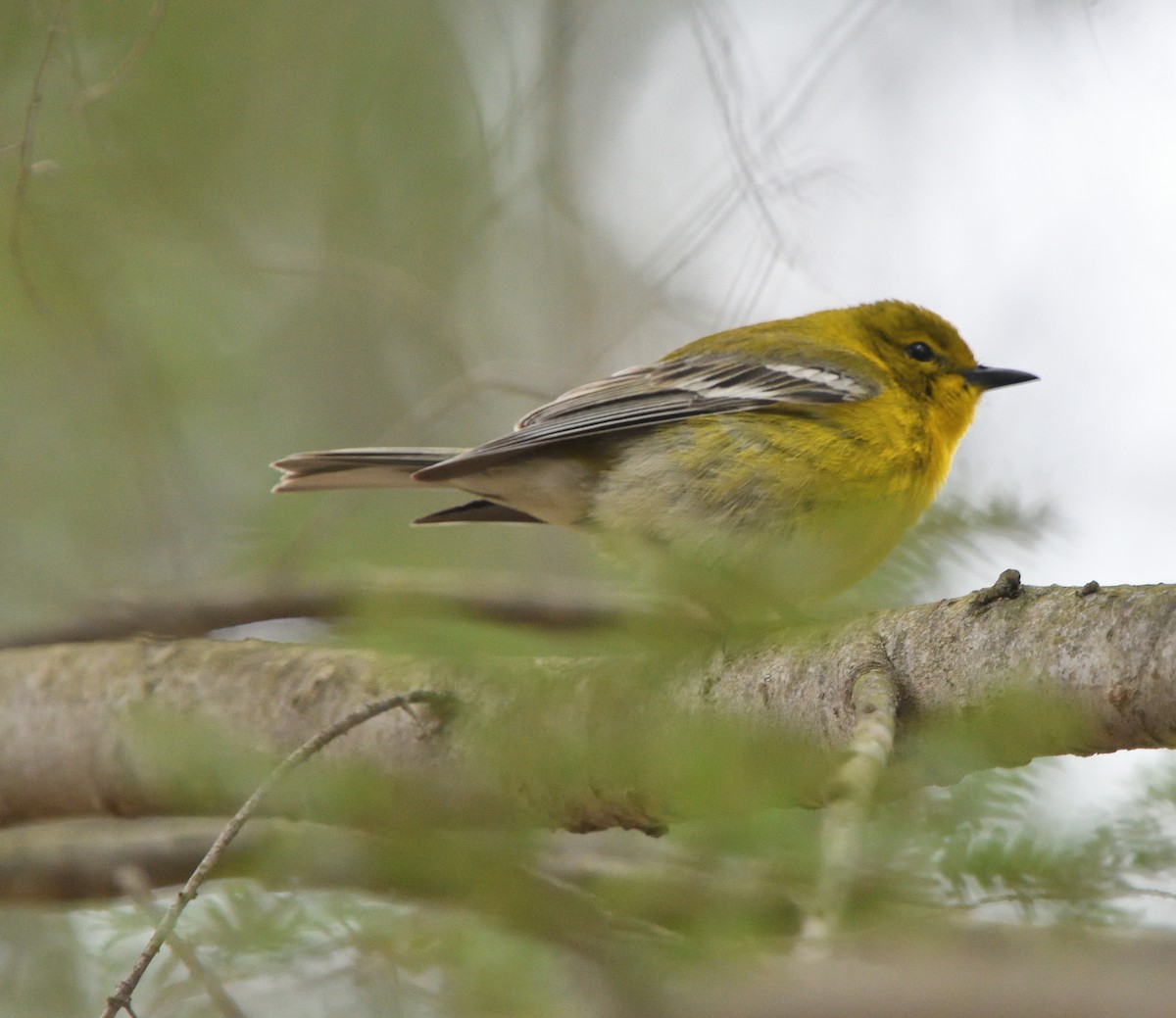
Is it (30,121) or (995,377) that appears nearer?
(30,121)

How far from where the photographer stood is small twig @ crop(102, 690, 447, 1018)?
75.1 inches

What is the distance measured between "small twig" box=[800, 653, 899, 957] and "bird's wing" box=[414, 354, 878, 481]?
215cm

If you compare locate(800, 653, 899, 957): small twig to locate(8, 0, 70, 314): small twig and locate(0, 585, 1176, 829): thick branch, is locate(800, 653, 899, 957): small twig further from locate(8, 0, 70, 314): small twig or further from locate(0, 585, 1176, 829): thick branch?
locate(8, 0, 70, 314): small twig

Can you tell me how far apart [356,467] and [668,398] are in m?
1.11

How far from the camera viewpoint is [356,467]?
396 centimetres

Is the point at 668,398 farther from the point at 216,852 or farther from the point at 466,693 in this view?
the point at 216,852

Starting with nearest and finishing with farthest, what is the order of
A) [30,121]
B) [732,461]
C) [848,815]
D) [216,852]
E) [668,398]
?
[848,815]
[216,852]
[30,121]
[732,461]
[668,398]

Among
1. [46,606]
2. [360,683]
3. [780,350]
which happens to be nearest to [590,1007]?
[360,683]

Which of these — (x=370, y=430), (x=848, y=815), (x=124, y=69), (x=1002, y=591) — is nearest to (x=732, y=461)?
(x=1002, y=591)

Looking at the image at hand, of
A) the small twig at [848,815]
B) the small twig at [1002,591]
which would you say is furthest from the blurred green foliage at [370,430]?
the small twig at [1002,591]

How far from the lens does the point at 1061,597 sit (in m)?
2.07

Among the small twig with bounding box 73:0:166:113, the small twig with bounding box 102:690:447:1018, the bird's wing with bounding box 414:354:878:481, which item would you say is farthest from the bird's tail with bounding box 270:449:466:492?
the small twig with bounding box 102:690:447:1018

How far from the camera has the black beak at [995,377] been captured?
15.4 ft

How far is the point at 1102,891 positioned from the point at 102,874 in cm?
275
